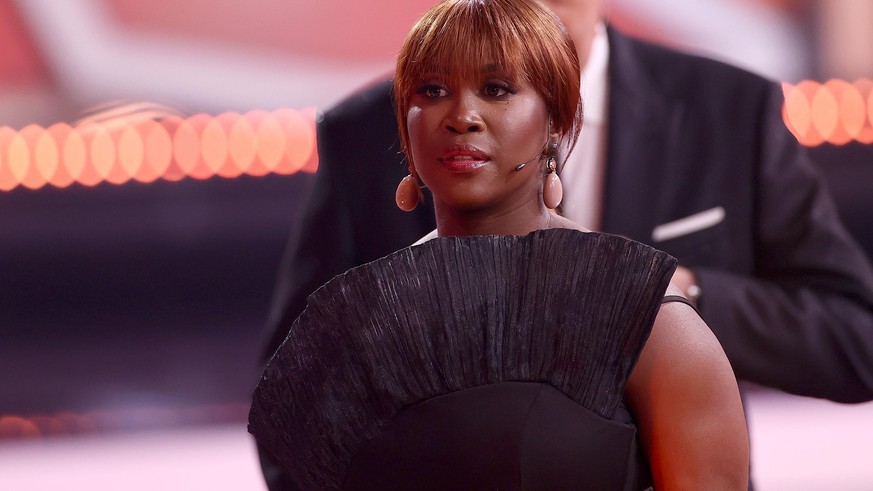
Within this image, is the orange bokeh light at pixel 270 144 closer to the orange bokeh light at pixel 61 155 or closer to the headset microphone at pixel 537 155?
the orange bokeh light at pixel 61 155

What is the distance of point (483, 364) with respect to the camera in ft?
3.19

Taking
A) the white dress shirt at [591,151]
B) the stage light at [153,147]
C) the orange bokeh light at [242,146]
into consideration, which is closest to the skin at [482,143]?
the white dress shirt at [591,151]

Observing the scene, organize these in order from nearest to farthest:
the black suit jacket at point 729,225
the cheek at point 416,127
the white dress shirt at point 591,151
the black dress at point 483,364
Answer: the black dress at point 483,364
the cheek at point 416,127
the black suit jacket at point 729,225
the white dress shirt at point 591,151

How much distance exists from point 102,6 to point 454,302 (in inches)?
101

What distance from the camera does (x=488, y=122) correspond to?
1.02 meters

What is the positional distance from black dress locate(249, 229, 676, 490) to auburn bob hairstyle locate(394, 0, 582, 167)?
0.14 metres

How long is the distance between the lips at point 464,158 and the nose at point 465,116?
16mm

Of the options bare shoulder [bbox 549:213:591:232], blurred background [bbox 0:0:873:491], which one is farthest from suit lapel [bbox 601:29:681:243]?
blurred background [bbox 0:0:873:491]

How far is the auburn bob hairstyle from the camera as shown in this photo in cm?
102

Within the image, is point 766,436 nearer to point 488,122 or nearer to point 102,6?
point 102,6

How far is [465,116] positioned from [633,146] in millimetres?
720

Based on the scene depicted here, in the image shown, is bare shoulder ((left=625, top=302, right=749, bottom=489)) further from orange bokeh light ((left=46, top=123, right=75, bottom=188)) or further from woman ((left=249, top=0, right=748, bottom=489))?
orange bokeh light ((left=46, top=123, right=75, bottom=188))

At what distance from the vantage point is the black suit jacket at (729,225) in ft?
5.27

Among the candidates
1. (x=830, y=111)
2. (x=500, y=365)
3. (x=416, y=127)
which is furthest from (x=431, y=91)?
(x=830, y=111)
